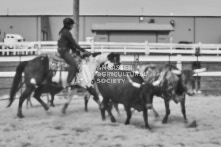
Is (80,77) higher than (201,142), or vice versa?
(80,77)

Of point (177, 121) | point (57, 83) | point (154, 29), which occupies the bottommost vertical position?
point (177, 121)

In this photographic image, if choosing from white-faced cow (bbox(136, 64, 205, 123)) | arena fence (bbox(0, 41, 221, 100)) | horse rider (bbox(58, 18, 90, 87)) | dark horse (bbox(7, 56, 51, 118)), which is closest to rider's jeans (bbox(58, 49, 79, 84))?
horse rider (bbox(58, 18, 90, 87))

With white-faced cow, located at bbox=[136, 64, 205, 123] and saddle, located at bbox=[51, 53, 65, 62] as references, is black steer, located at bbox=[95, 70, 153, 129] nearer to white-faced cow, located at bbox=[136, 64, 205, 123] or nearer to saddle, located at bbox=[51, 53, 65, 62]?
white-faced cow, located at bbox=[136, 64, 205, 123]

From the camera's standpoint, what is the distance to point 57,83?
28.3 ft

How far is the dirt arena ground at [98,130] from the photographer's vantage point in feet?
18.2

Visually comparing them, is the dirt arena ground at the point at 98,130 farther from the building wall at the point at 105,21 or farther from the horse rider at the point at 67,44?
the building wall at the point at 105,21

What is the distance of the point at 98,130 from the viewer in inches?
254

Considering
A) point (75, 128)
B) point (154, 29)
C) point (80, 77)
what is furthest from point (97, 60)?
point (154, 29)

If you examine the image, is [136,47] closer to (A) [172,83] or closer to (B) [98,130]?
(A) [172,83]

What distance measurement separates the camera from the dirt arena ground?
5.55 m

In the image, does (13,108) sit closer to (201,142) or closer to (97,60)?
(97,60)

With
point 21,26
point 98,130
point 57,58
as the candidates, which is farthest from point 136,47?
point 21,26

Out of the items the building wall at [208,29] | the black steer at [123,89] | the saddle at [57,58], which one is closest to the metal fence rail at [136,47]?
the saddle at [57,58]

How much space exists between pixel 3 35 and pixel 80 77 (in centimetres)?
Answer: 3200
